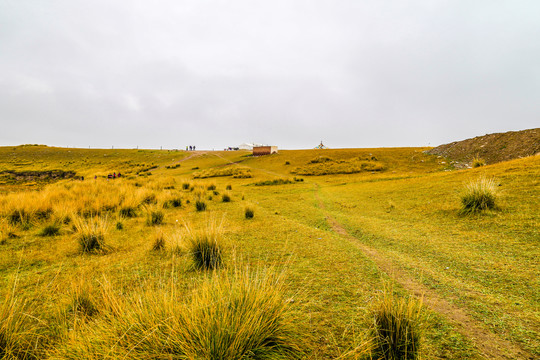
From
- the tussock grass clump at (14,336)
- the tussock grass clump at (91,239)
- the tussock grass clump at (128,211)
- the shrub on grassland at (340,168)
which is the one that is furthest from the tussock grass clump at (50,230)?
the shrub on grassland at (340,168)

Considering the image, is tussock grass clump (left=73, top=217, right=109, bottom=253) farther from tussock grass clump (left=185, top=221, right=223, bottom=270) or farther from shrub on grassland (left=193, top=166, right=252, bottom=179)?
shrub on grassland (left=193, top=166, right=252, bottom=179)

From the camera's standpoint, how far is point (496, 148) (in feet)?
58.7

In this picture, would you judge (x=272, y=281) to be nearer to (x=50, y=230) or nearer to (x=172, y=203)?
(x=50, y=230)

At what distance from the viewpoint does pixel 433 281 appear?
315cm

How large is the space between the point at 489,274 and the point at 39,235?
8.97 metres

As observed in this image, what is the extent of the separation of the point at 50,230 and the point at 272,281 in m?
6.44

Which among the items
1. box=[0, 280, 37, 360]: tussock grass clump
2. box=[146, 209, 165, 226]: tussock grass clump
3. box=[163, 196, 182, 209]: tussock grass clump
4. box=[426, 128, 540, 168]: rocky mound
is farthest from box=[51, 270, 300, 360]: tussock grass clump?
box=[426, 128, 540, 168]: rocky mound

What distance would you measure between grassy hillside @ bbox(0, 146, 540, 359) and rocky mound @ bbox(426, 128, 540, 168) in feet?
33.2

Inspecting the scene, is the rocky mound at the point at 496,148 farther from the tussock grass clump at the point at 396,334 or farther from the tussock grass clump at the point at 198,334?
the tussock grass clump at the point at 198,334

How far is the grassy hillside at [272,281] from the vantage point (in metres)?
1.78

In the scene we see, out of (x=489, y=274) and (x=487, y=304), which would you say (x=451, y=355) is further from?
(x=489, y=274)

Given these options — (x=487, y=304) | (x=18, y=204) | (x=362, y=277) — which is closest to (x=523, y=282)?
(x=487, y=304)

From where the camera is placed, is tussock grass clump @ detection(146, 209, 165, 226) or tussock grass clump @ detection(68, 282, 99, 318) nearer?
tussock grass clump @ detection(68, 282, 99, 318)

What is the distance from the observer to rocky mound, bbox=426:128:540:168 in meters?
15.3
